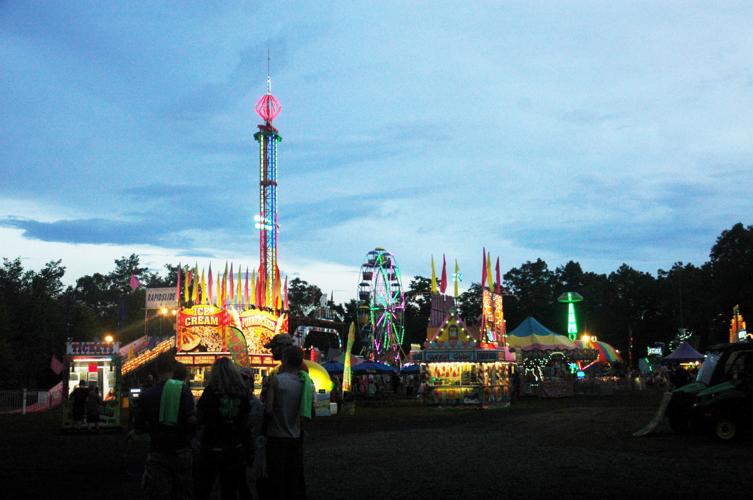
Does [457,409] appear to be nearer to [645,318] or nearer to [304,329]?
[304,329]

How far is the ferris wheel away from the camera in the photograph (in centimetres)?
6438

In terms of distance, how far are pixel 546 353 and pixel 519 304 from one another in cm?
6048

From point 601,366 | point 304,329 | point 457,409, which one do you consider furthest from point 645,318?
point 457,409

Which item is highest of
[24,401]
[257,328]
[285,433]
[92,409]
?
[257,328]

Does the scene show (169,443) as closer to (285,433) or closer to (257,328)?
(285,433)

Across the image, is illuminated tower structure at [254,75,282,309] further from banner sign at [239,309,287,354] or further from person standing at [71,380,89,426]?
person standing at [71,380,89,426]

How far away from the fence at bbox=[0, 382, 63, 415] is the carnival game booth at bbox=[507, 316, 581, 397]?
24362 mm

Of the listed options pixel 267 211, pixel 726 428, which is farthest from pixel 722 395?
pixel 267 211

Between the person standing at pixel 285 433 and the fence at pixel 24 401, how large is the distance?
34.0 m

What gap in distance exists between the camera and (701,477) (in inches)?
436

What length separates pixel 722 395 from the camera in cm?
1597

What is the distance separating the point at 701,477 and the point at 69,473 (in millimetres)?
9353

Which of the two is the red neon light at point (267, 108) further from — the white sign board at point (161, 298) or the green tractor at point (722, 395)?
the green tractor at point (722, 395)

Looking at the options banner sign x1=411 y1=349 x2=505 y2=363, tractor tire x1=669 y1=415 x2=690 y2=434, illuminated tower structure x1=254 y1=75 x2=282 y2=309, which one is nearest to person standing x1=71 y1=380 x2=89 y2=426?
tractor tire x1=669 y1=415 x2=690 y2=434
